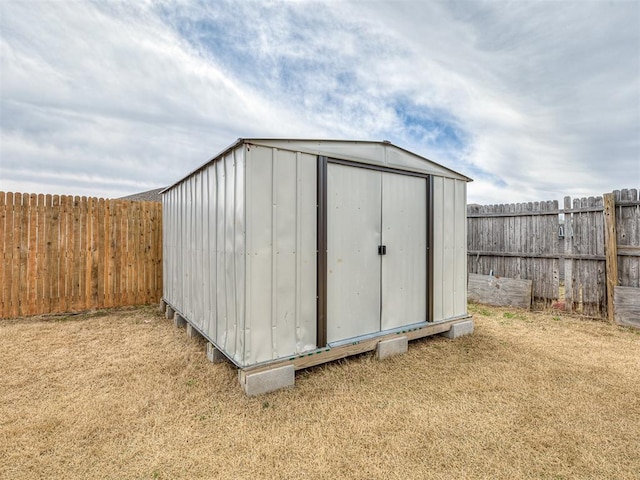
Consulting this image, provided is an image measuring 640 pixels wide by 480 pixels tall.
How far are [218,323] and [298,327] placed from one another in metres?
0.99

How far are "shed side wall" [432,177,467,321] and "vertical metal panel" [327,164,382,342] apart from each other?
1165mm

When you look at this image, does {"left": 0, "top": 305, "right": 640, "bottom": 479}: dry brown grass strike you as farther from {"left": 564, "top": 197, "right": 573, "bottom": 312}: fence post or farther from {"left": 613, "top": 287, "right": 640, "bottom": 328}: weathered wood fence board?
{"left": 564, "top": 197, "right": 573, "bottom": 312}: fence post

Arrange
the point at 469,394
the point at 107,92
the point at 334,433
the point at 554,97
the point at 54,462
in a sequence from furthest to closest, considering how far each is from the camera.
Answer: the point at 554,97
the point at 107,92
the point at 469,394
the point at 334,433
the point at 54,462

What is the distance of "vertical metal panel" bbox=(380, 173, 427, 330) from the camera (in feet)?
12.6

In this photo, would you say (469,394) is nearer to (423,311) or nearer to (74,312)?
(423,311)

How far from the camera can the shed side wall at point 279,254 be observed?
9.12 ft

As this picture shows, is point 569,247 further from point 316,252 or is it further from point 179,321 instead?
point 179,321

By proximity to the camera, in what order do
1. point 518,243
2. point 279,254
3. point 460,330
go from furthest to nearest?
point 518,243
point 460,330
point 279,254

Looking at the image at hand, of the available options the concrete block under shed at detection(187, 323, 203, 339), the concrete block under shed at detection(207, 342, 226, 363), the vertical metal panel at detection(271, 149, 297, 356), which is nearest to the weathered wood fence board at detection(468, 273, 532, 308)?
the vertical metal panel at detection(271, 149, 297, 356)

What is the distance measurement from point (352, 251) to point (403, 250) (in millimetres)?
917

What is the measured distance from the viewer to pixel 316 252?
10.4 feet

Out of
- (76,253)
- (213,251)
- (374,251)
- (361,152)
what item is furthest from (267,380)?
(76,253)

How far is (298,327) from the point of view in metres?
3.06

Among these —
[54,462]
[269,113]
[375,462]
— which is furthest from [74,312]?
[375,462]
